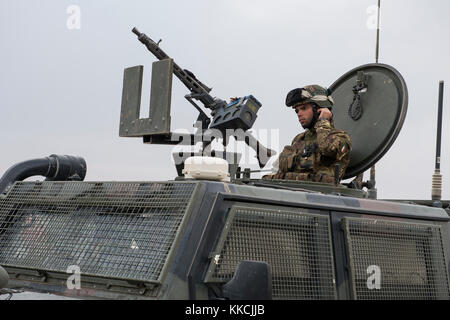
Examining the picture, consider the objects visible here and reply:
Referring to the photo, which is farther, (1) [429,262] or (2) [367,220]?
(1) [429,262]

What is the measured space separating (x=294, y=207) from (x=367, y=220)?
0.62 meters

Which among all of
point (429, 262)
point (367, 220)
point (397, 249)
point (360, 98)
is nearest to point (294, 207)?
point (367, 220)

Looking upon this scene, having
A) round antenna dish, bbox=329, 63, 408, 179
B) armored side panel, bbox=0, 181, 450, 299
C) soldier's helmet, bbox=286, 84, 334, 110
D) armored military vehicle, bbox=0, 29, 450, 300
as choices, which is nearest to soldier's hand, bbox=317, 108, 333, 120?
soldier's helmet, bbox=286, 84, 334, 110

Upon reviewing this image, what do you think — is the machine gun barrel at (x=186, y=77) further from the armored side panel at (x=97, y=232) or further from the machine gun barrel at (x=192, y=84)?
the armored side panel at (x=97, y=232)

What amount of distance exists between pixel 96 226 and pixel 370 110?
3.41 metres

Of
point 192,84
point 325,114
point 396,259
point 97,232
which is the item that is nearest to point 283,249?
point 396,259

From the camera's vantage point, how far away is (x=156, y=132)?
22.6 feet

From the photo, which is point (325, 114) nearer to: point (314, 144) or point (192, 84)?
point (314, 144)

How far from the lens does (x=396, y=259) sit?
16.4 ft

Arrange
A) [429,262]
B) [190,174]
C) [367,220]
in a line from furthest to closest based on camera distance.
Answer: [429,262] < [367,220] < [190,174]

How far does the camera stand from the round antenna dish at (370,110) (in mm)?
6844

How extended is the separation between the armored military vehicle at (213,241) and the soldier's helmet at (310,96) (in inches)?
51.3
